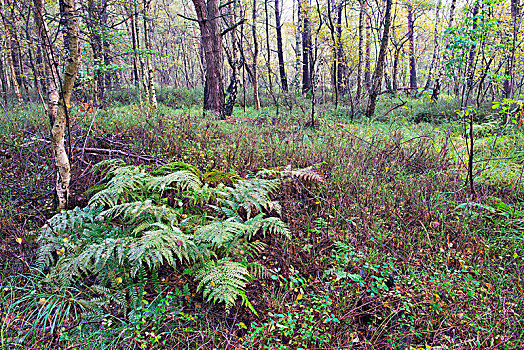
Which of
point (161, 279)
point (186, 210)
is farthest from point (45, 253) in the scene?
point (186, 210)

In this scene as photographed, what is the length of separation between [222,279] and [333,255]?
1154mm

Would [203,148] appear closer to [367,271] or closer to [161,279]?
[161,279]

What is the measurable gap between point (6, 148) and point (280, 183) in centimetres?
433

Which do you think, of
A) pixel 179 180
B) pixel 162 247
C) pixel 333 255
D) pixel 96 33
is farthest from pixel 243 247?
pixel 96 33

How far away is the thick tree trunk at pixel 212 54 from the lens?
837 cm

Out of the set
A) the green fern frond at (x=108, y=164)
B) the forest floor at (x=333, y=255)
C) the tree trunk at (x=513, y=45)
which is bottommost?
the forest floor at (x=333, y=255)

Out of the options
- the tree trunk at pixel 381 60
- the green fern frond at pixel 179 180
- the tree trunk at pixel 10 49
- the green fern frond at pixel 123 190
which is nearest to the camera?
the green fern frond at pixel 123 190

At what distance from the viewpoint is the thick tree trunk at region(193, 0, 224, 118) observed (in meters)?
8.37

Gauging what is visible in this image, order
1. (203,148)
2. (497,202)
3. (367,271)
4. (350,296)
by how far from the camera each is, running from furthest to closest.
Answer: (203,148), (497,202), (367,271), (350,296)

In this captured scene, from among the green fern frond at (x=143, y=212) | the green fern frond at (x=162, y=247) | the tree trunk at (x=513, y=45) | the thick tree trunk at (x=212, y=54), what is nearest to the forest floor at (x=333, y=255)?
the green fern frond at (x=162, y=247)

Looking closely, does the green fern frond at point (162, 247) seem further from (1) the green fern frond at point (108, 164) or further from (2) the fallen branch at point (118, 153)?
(2) the fallen branch at point (118, 153)

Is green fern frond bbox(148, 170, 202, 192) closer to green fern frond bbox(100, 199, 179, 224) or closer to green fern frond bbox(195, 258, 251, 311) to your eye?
green fern frond bbox(100, 199, 179, 224)

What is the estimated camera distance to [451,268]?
2750 millimetres

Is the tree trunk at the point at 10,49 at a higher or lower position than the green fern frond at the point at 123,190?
higher
